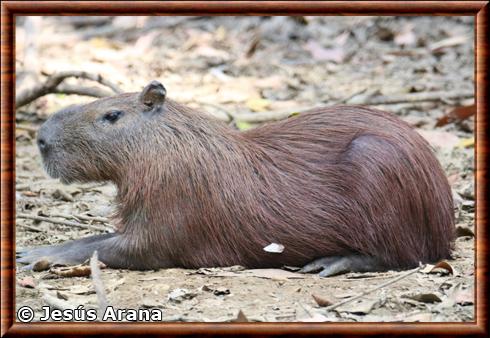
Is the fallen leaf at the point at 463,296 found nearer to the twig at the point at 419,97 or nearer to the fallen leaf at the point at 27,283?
the fallen leaf at the point at 27,283

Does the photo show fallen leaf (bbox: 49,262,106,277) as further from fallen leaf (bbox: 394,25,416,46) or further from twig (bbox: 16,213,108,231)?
fallen leaf (bbox: 394,25,416,46)

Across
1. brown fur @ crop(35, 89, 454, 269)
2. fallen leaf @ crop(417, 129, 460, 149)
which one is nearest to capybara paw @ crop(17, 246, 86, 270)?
brown fur @ crop(35, 89, 454, 269)

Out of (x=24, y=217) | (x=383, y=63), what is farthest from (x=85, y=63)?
(x=24, y=217)

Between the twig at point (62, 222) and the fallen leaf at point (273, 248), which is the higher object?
the twig at point (62, 222)

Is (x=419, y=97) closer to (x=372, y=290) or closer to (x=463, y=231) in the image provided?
(x=463, y=231)

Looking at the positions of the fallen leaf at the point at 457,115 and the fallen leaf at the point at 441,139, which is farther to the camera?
the fallen leaf at the point at 457,115

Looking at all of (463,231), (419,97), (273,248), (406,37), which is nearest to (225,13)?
(273,248)

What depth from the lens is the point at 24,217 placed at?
6227 millimetres

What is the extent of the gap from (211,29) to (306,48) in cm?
152

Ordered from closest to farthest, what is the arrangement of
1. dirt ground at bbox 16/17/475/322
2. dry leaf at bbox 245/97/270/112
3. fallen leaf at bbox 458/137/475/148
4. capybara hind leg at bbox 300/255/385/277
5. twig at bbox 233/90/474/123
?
dirt ground at bbox 16/17/475/322 → capybara hind leg at bbox 300/255/385/277 → fallen leaf at bbox 458/137/475/148 → twig at bbox 233/90/474/123 → dry leaf at bbox 245/97/270/112

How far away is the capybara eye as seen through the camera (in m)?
5.63

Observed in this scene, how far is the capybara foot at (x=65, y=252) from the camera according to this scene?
5395 mm

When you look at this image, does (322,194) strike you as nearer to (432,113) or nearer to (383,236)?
(383,236)

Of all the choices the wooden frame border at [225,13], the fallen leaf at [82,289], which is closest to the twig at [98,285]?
the fallen leaf at [82,289]
